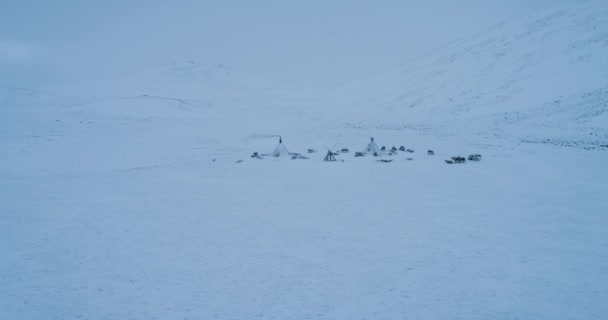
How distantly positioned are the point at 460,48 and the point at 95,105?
178 ft

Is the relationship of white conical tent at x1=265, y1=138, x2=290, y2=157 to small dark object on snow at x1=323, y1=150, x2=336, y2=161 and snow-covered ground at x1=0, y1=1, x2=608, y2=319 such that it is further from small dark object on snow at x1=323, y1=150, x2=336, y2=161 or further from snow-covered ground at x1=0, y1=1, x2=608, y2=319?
small dark object on snow at x1=323, y1=150, x2=336, y2=161

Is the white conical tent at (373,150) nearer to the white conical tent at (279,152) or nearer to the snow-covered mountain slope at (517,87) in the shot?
the white conical tent at (279,152)

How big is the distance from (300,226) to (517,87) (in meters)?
38.1


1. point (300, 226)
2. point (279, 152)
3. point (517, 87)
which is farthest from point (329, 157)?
point (517, 87)

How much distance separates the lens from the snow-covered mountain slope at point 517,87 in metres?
30.4

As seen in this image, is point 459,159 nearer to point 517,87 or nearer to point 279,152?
point 279,152

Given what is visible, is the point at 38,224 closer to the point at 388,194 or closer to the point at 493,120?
the point at 388,194

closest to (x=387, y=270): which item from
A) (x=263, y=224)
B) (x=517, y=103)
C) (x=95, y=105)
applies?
(x=263, y=224)

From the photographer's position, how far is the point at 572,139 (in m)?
24.6

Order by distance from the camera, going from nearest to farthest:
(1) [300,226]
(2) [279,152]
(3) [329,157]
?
1. (1) [300,226]
2. (3) [329,157]
3. (2) [279,152]

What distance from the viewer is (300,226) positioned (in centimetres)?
1130

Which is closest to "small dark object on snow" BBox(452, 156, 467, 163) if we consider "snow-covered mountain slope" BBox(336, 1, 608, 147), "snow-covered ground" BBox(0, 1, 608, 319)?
"snow-covered ground" BBox(0, 1, 608, 319)

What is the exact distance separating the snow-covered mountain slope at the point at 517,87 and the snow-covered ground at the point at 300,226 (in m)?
1.08

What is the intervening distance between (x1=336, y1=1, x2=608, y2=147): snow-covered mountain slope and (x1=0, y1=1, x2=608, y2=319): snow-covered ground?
1.08m
